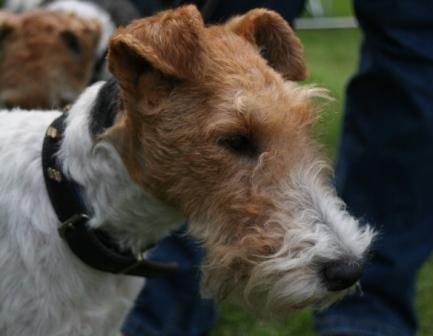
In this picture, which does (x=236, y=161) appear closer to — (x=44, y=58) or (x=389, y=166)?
(x=389, y=166)

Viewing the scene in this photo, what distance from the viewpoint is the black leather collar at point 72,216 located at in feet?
9.68

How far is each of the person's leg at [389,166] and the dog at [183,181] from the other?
0.97 metres

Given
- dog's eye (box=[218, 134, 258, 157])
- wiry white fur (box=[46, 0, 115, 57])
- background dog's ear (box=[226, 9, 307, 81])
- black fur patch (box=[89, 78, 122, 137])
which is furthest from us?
wiry white fur (box=[46, 0, 115, 57])

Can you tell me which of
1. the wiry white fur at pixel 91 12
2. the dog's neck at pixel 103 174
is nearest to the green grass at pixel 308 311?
the dog's neck at pixel 103 174

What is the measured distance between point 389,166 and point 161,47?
5.80ft

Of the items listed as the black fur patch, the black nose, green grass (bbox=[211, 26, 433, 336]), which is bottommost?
green grass (bbox=[211, 26, 433, 336])

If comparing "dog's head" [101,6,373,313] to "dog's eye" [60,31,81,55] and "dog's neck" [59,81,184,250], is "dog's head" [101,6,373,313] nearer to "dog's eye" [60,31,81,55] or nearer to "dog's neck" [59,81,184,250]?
"dog's neck" [59,81,184,250]

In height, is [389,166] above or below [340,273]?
below

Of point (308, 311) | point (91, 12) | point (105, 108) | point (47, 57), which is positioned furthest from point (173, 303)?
point (91, 12)

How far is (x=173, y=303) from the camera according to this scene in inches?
172

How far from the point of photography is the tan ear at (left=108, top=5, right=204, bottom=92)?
2.64 meters

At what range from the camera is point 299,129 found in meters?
2.67

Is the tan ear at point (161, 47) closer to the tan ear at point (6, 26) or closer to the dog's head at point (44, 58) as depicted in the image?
the dog's head at point (44, 58)

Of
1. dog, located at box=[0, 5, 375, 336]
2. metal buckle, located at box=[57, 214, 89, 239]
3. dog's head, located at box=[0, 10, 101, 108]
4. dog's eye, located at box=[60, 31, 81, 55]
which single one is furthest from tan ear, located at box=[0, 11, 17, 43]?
metal buckle, located at box=[57, 214, 89, 239]
